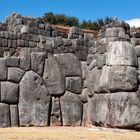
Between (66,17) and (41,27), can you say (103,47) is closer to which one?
(41,27)

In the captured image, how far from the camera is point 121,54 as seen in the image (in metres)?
9.26

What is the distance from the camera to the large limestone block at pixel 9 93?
9.37m

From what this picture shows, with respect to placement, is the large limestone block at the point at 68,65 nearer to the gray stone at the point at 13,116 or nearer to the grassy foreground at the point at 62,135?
the gray stone at the point at 13,116

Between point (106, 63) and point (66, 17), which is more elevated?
point (66, 17)

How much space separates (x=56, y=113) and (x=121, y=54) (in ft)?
6.79

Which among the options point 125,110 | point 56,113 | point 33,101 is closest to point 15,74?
point 33,101

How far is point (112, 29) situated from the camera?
35.2ft

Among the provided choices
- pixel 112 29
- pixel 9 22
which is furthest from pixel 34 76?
pixel 9 22

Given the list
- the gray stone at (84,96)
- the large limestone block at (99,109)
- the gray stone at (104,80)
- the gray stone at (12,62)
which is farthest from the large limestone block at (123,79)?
the gray stone at (12,62)

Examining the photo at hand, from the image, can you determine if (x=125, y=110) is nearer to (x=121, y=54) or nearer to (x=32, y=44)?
(x=121, y=54)

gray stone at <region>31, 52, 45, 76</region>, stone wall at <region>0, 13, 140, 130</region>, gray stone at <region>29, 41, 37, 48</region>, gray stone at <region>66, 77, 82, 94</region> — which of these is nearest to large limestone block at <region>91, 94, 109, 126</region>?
stone wall at <region>0, 13, 140, 130</region>

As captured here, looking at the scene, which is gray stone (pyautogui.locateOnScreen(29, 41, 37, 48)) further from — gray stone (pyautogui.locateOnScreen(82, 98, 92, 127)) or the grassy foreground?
the grassy foreground

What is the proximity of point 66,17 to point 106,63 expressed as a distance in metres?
45.1

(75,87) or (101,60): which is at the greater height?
(101,60)
